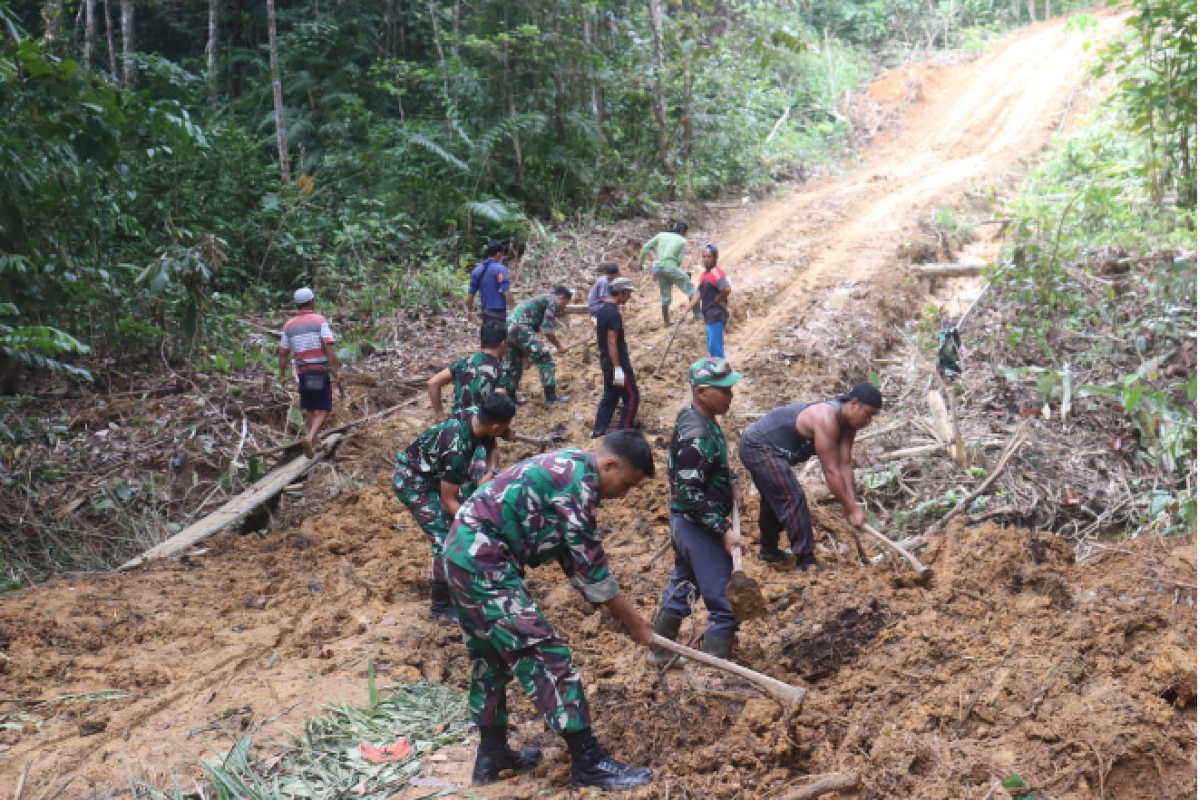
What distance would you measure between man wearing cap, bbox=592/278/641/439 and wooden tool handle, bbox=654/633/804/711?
515 cm

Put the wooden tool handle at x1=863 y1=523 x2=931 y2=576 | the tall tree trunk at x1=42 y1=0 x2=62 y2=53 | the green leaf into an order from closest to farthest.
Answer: the green leaf → the wooden tool handle at x1=863 y1=523 x2=931 y2=576 → the tall tree trunk at x1=42 y1=0 x2=62 y2=53

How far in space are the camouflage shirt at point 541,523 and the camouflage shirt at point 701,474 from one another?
1207mm

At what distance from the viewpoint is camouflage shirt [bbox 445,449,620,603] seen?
410cm

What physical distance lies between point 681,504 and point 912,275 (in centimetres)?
1029

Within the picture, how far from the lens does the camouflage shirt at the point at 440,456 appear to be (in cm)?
588

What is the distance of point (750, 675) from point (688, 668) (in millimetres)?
828

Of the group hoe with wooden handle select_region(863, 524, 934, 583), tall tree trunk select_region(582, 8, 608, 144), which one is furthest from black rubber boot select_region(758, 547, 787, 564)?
tall tree trunk select_region(582, 8, 608, 144)

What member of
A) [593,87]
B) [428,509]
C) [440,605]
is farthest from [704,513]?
[593,87]

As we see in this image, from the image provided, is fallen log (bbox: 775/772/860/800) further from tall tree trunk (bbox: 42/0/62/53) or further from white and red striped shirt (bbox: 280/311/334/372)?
tall tree trunk (bbox: 42/0/62/53)

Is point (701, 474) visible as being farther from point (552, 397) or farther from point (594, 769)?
point (552, 397)

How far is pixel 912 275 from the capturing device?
569 inches

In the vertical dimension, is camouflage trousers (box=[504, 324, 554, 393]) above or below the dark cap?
below

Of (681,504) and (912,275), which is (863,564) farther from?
(912,275)

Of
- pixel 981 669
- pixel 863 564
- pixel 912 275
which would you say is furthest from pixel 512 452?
pixel 912 275
